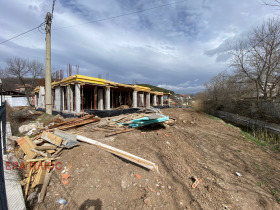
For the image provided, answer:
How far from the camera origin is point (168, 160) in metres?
4.38

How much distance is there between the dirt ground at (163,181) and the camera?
9.59 feet

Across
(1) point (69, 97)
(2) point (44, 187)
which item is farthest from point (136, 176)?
(1) point (69, 97)

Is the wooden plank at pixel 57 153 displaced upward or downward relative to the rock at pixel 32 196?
upward

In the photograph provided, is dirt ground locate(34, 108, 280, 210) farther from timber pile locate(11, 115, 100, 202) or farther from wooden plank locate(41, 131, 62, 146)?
wooden plank locate(41, 131, 62, 146)

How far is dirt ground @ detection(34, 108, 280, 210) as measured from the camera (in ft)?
9.59

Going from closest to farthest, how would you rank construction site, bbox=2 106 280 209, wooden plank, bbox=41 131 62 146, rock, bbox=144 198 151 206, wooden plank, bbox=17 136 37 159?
rock, bbox=144 198 151 206 → construction site, bbox=2 106 280 209 → wooden plank, bbox=17 136 37 159 → wooden plank, bbox=41 131 62 146

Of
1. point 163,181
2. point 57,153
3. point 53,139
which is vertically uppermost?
point 53,139

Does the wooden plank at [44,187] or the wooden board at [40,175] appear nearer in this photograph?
the wooden plank at [44,187]

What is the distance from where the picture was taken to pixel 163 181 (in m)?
Answer: 3.47

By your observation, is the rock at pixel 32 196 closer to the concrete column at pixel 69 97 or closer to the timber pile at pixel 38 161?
the timber pile at pixel 38 161

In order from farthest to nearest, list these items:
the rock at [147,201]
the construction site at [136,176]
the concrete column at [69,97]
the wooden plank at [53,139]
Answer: the concrete column at [69,97], the wooden plank at [53,139], the construction site at [136,176], the rock at [147,201]

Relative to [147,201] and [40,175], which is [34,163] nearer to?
[40,175]

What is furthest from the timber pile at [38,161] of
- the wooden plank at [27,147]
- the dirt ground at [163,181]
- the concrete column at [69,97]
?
the concrete column at [69,97]

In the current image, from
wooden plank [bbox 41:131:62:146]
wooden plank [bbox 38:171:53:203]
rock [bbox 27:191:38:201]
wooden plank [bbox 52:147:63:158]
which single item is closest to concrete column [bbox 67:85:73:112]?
wooden plank [bbox 41:131:62:146]
